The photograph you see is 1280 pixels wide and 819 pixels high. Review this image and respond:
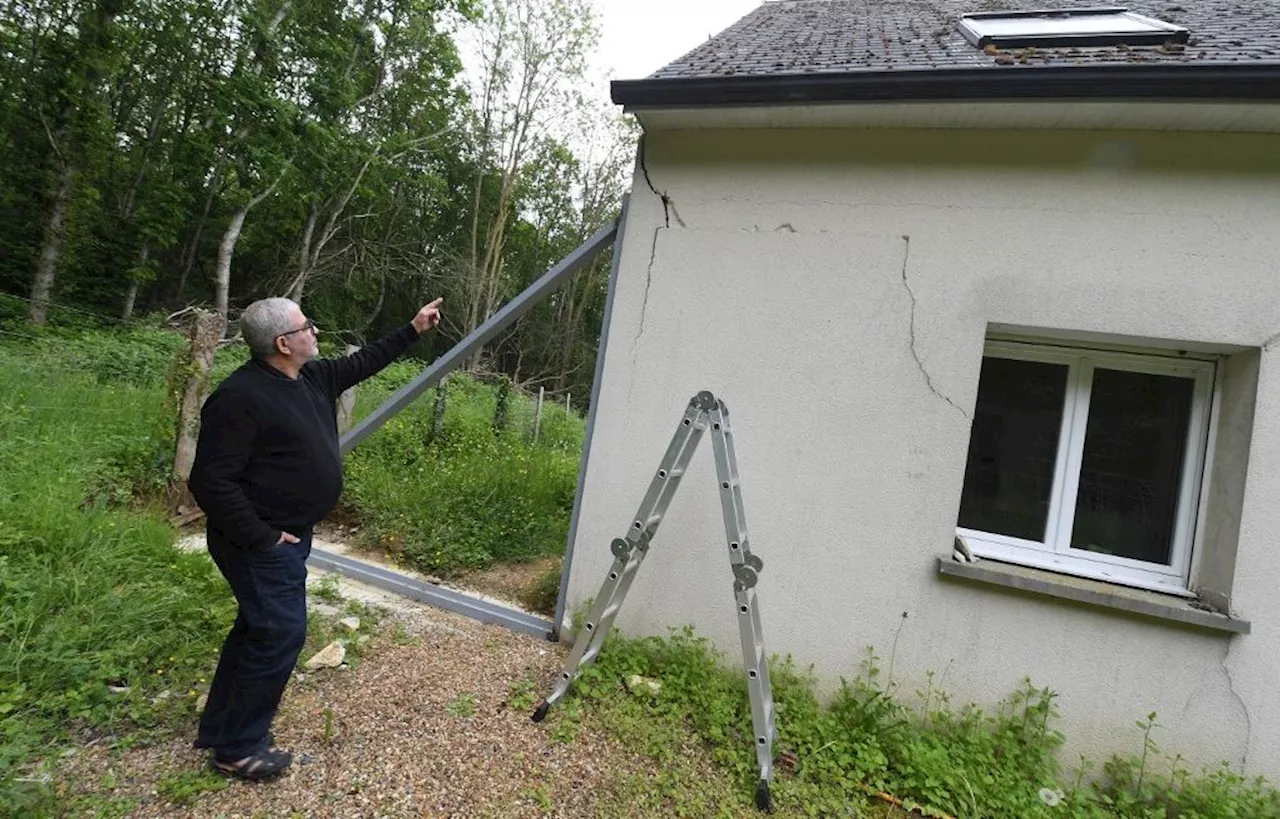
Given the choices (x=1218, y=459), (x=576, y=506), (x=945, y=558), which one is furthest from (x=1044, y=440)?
(x=576, y=506)

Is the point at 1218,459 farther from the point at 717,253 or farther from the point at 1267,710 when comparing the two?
the point at 717,253

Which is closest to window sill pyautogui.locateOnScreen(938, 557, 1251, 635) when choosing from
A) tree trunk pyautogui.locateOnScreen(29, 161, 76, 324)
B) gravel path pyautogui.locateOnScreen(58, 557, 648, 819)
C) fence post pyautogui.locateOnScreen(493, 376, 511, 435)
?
gravel path pyautogui.locateOnScreen(58, 557, 648, 819)

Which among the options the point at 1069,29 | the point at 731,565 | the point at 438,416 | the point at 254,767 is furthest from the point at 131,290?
the point at 1069,29

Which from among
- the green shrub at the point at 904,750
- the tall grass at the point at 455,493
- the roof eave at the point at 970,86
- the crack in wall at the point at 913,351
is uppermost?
the roof eave at the point at 970,86

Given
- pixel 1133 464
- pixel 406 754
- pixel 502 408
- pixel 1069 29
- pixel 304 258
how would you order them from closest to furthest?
pixel 406 754 → pixel 1133 464 → pixel 1069 29 → pixel 502 408 → pixel 304 258

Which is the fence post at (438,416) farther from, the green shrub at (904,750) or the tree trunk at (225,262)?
the tree trunk at (225,262)

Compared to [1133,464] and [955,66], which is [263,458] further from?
[1133,464]

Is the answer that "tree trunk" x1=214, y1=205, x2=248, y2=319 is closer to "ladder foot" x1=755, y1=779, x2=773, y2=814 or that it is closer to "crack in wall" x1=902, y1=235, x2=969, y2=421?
"crack in wall" x1=902, y1=235, x2=969, y2=421

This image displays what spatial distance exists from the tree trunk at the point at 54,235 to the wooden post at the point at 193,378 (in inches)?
430

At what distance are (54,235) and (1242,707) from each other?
17482 millimetres

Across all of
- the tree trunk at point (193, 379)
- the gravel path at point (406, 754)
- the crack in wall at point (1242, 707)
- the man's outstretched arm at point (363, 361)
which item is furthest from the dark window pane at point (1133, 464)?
the tree trunk at point (193, 379)

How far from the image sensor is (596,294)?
73.1 feet

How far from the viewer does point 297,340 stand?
1906 mm

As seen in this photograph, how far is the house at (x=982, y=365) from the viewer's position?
228cm
